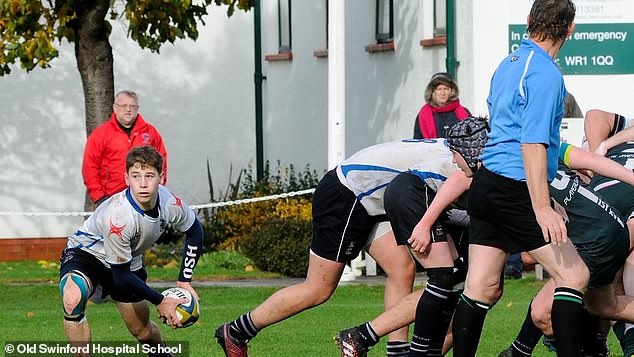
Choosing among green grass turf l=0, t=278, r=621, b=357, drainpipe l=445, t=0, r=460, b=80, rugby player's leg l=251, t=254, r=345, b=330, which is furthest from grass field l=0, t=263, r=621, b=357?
drainpipe l=445, t=0, r=460, b=80

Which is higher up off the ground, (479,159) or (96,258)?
(479,159)

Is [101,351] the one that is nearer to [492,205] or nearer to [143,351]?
[143,351]

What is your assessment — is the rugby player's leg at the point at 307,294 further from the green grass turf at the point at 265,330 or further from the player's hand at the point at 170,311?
the green grass turf at the point at 265,330

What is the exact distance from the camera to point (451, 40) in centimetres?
1961

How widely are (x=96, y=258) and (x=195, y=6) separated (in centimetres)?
897

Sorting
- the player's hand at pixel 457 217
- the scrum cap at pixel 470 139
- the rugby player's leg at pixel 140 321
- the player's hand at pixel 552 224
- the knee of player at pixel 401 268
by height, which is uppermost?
the scrum cap at pixel 470 139

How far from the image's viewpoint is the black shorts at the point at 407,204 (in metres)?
8.82

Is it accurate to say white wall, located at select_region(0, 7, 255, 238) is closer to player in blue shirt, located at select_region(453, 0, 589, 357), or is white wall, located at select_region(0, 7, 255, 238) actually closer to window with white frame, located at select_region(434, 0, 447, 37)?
window with white frame, located at select_region(434, 0, 447, 37)

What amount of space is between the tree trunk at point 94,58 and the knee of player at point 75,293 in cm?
889

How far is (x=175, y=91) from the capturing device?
81.9 ft

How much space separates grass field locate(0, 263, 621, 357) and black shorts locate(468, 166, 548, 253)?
93.7 inches

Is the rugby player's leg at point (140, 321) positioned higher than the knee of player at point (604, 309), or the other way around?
the knee of player at point (604, 309)

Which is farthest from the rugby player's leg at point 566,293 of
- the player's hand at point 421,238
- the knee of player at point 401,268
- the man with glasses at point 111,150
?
the man with glasses at point 111,150

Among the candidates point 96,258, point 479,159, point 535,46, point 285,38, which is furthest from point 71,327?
point 285,38
